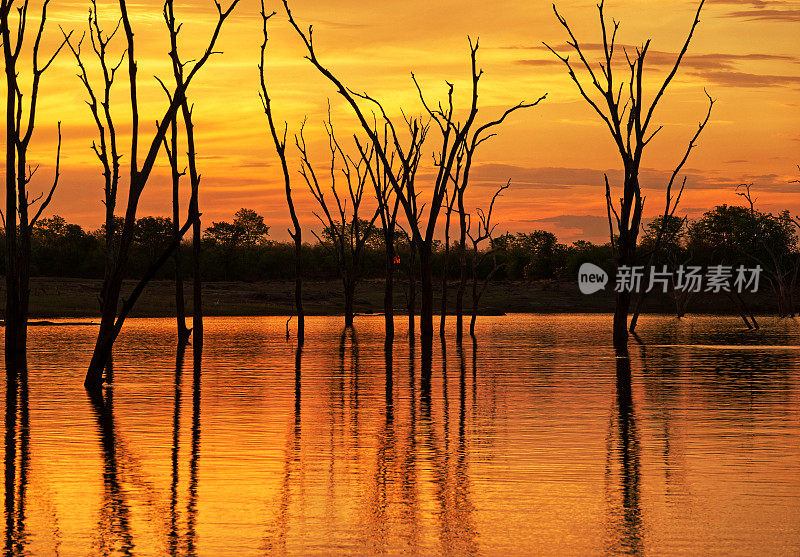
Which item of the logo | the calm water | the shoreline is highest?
the logo

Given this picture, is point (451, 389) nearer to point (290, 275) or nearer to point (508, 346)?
point (508, 346)

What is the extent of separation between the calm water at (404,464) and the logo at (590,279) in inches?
3137

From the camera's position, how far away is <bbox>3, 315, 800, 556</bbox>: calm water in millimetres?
9289

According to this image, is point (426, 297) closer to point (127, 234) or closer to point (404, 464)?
point (127, 234)

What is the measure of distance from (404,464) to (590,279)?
97.5 metres

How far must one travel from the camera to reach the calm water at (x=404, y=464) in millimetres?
9289

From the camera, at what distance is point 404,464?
512 inches

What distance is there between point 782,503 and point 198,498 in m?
5.05

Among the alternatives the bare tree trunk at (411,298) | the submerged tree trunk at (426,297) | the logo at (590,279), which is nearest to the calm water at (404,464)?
the submerged tree trunk at (426,297)

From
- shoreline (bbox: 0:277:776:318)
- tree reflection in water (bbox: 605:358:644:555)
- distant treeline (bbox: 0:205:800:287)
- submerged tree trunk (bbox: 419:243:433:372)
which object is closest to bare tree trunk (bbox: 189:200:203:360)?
submerged tree trunk (bbox: 419:243:433:372)

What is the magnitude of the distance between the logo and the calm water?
79673mm

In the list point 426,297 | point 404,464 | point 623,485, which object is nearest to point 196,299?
point 426,297

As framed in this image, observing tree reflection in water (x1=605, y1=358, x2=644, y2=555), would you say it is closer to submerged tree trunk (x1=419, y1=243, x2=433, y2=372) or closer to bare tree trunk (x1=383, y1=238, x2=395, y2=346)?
submerged tree trunk (x1=419, y1=243, x2=433, y2=372)

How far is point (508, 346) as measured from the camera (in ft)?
136
